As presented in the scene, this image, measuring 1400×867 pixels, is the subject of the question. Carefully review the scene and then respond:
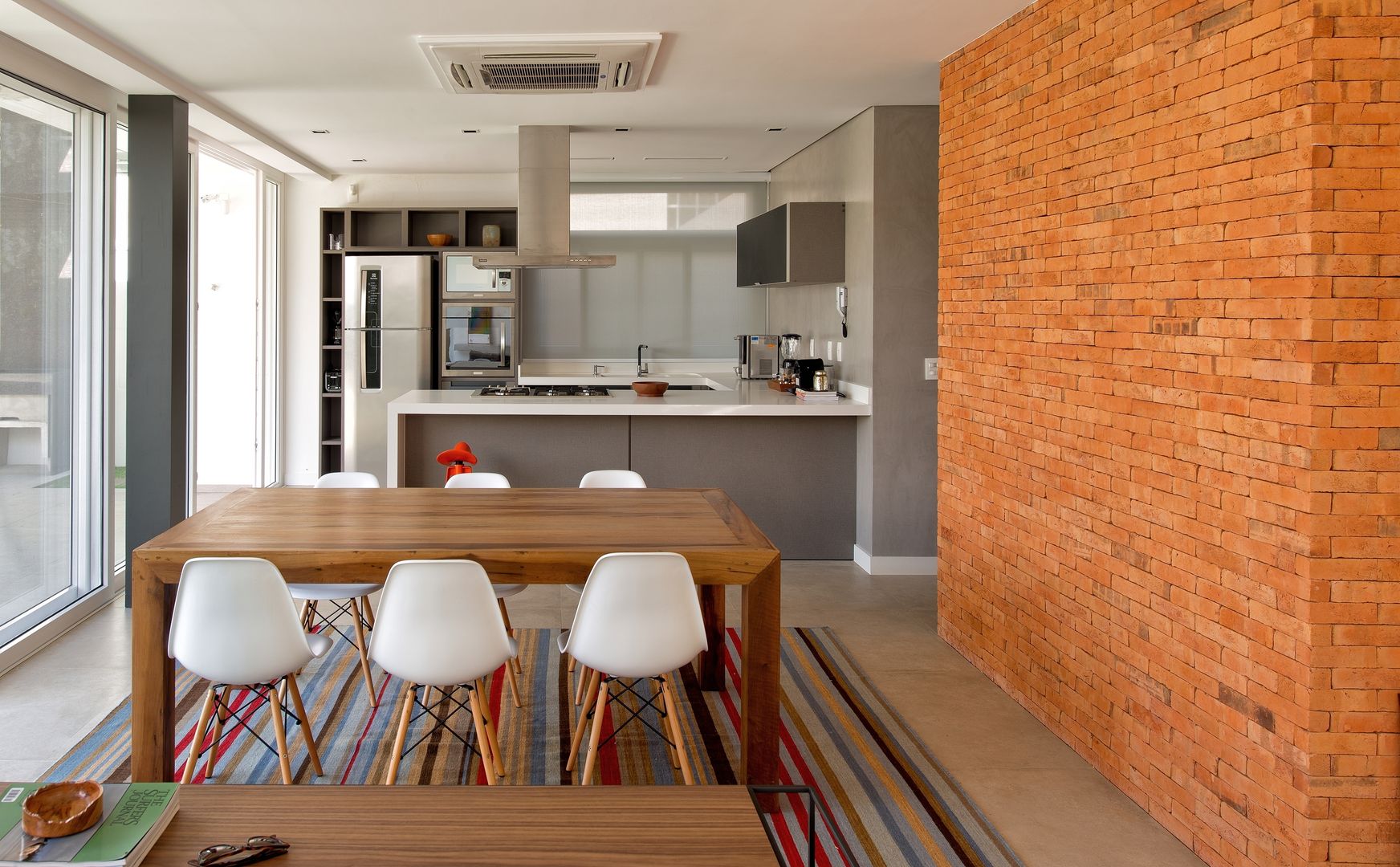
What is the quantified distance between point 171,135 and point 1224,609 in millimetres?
5183

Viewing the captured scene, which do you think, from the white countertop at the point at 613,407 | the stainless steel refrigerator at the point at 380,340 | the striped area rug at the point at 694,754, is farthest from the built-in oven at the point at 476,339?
the striped area rug at the point at 694,754

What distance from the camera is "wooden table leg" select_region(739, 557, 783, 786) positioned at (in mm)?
3051

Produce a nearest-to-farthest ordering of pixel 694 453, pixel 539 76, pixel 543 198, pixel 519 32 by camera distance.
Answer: pixel 519 32
pixel 539 76
pixel 694 453
pixel 543 198

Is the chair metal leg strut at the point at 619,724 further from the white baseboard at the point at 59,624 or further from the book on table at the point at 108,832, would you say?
the white baseboard at the point at 59,624

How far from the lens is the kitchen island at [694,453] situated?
6.25 m

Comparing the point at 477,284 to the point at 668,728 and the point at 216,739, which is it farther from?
the point at 216,739

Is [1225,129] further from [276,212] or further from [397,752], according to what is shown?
[276,212]

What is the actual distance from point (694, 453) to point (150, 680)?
371 cm

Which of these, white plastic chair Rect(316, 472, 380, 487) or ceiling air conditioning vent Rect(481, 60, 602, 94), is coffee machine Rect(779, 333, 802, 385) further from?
white plastic chair Rect(316, 472, 380, 487)

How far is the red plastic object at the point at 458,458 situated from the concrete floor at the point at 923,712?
79 cm

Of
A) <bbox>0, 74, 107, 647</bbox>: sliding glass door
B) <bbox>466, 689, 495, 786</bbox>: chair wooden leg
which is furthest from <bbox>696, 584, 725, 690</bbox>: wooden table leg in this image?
<bbox>0, 74, 107, 647</bbox>: sliding glass door

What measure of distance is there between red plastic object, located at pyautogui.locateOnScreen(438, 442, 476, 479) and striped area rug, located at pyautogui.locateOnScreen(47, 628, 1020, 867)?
5.27 feet

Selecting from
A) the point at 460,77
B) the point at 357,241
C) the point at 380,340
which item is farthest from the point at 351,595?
the point at 357,241

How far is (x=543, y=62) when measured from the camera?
4.83 metres
